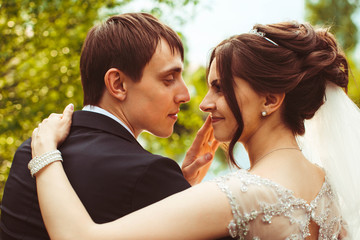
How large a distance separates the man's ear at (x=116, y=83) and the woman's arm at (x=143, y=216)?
26.0 inches

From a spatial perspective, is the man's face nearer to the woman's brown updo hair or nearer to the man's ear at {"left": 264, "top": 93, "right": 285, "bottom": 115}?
the woman's brown updo hair

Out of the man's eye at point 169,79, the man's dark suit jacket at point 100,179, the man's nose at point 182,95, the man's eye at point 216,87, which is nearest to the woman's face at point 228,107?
the man's eye at point 216,87

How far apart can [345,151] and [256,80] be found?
908mm

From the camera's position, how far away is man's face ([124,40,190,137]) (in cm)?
274

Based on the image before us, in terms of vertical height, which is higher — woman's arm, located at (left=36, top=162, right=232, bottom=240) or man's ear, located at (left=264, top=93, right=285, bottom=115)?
man's ear, located at (left=264, top=93, right=285, bottom=115)

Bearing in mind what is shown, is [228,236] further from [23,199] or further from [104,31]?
[104,31]

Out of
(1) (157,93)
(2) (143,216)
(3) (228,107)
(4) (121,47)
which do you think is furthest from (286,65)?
(2) (143,216)

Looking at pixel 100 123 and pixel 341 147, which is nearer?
pixel 100 123

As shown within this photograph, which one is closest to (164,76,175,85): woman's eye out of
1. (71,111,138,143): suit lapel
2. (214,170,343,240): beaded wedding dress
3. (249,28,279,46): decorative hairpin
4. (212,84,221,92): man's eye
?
(212,84,221,92): man's eye

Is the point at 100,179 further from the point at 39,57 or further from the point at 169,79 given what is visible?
the point at 39,57

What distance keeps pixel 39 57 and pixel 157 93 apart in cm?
334

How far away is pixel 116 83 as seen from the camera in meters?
2.71

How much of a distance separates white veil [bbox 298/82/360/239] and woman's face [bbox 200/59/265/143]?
0.61m

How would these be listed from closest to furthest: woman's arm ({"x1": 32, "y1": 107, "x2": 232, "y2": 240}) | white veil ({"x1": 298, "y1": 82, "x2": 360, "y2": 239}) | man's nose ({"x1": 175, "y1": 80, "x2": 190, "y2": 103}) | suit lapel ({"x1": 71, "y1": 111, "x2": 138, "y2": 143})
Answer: woman's arm ({"x1": 32, "y1": 107, "x2": 232, "y2": 240}), suit lapel ({"x1": 71, "y1": 111, "x2": 138, "y2": 143}), white veil ({"x1": 298, "y1": 82, "x2": 360, "y2": 239}), man's nose ({"x1": 175, "y1": 80, "x2": 190, "y2": 103})
